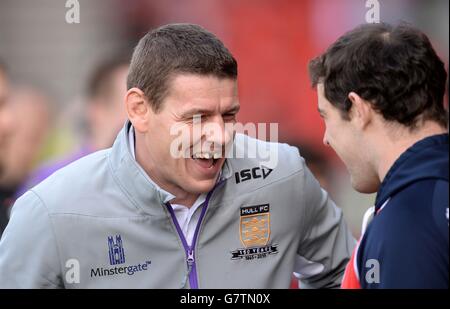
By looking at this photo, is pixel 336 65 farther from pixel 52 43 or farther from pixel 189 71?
pixel 52 43

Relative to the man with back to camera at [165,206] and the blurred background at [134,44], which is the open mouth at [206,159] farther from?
the blurred background at [134,44]

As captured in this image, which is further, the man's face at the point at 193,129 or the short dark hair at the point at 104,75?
the short dark hair at the point at 104,75

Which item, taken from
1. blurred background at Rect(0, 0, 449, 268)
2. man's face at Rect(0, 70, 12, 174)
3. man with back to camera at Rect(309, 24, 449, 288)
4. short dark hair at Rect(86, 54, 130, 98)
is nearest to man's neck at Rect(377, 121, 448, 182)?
man with back to camera at Rect(309, 24, 449, 288)

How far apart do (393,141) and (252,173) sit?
639 millimetres

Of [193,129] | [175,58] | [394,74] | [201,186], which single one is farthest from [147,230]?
[394,74]

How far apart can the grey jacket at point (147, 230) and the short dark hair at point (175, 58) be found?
22 cm

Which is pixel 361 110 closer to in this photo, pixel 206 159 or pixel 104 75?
pixel 206 159

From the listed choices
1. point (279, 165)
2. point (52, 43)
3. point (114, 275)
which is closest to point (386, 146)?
A: point (279, 165)

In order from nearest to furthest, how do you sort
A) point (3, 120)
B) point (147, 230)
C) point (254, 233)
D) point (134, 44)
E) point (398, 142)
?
point (398, 142)
point (147, 230)
point (254, 233)
point (3, 120)
point (134, 44)

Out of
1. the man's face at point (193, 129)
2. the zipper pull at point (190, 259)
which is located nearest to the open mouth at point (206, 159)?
the man's face at point (193, 129)

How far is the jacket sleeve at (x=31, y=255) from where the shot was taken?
2.06 m

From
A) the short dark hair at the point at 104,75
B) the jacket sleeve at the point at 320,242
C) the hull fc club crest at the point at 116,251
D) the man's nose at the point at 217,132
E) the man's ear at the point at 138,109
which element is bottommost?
the jacket sleeve at the point at 320,242

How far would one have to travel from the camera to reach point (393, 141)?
183 cm
